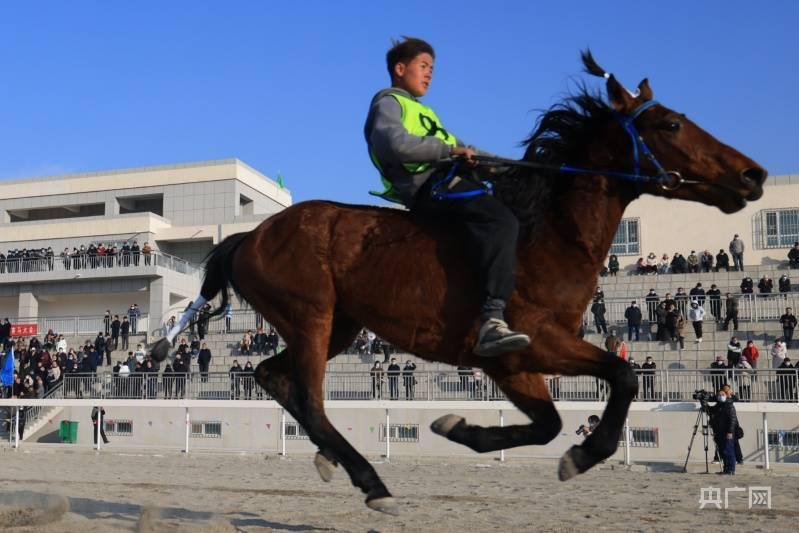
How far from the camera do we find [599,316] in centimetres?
2702

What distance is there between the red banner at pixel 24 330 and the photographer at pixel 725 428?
33008mm

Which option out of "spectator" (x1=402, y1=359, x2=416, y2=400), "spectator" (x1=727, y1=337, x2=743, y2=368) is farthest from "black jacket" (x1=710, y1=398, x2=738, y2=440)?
"spectator" (x1=402, y1=359, x2=416, y2=400)

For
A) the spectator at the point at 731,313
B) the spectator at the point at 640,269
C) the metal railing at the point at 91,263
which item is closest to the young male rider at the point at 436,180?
the spectator at the point at 731,313

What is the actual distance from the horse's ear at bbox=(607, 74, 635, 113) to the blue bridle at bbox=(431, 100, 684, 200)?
0.05 m

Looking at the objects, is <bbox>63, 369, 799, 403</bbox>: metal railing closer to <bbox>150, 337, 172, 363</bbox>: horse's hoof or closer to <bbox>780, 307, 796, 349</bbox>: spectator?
<bbox>780, 307, 796, 349</bbox>: spectator

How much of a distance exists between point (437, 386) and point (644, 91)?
54.3ft

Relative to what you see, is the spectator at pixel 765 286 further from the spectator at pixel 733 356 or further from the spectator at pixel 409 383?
the spectator at pixel 409 383

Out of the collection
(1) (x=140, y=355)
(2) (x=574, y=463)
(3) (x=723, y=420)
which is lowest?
(3) (x=723, y=420)

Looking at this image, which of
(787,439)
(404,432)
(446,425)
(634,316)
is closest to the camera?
(446,425)

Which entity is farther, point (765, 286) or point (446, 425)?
point (765, 286)

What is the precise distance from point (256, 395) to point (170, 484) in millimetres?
10600

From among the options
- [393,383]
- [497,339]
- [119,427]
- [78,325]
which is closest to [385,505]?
[497,339]

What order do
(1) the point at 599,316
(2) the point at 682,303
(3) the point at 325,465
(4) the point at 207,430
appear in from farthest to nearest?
(2) the point at 682,303
(1) the point at 599,316
(4) the point at 207,430
(3) the point at 325,465

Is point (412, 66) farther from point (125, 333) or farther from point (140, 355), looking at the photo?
point (125, 333)
